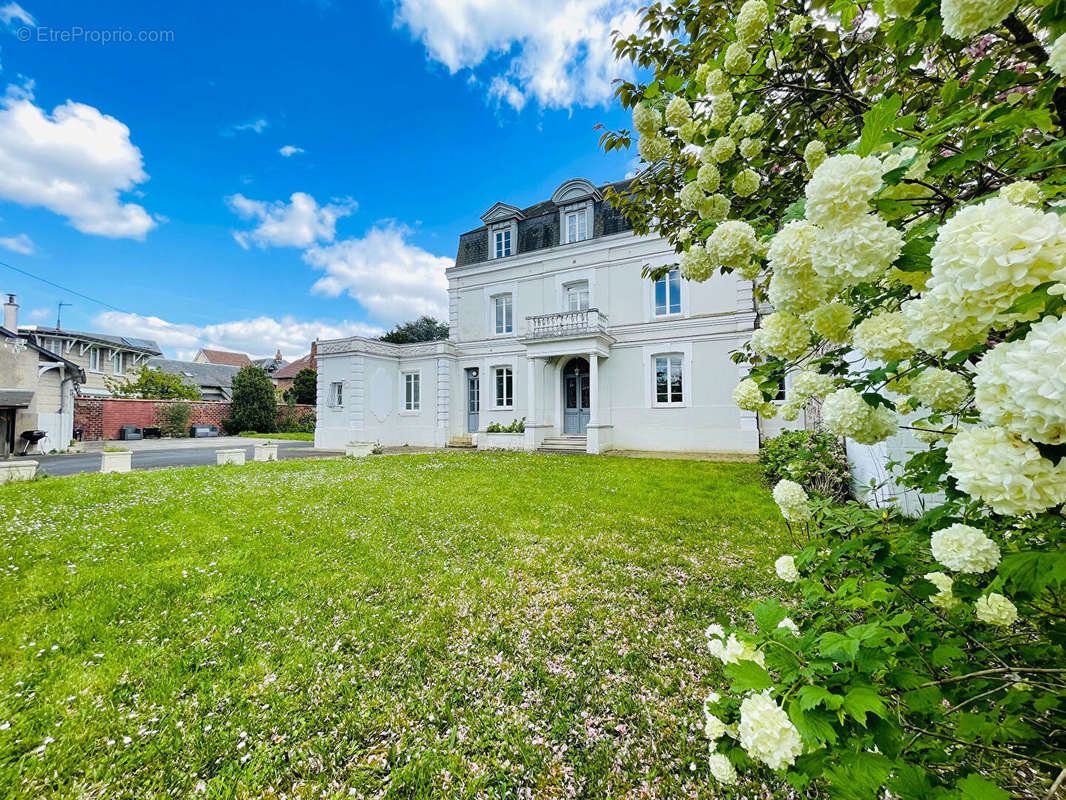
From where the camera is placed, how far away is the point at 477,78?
1112cm

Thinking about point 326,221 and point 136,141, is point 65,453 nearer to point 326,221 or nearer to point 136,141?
point 136,141

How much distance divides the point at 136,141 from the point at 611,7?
1715cm

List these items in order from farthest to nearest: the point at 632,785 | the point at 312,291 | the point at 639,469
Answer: the point at 312,291, the point at 639,469, the point at 632,785

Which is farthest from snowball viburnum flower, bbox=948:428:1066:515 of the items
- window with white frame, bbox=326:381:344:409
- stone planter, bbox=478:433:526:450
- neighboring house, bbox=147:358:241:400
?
neighboring house, bbox=147:358:241:400

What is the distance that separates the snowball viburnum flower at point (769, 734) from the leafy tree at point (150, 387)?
33846 mm

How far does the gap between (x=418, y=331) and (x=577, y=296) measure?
1823cm

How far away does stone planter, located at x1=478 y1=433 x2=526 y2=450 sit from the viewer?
13.8m

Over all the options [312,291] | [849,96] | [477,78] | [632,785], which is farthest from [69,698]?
[312,291]

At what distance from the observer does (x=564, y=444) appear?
13.6 metres

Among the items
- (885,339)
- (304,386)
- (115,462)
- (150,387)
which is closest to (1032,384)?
(885,339)

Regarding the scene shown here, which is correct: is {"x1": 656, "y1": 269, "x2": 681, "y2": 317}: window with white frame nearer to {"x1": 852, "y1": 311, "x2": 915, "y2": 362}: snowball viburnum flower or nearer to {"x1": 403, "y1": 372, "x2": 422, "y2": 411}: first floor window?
{"x1": 403, "y1": 372, "x2": 422, "y2": 411}: first floor window

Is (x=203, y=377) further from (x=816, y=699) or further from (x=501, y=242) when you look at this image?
(x=816, y=699)

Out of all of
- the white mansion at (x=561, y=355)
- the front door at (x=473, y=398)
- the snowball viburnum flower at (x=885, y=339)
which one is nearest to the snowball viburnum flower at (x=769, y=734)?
the snowball viburnum flower at (x=885, y=339)

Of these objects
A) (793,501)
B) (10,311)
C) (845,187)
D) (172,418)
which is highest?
(10,311)
